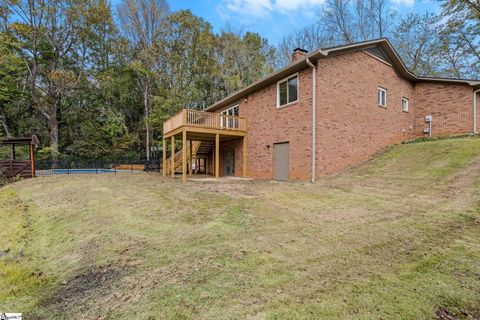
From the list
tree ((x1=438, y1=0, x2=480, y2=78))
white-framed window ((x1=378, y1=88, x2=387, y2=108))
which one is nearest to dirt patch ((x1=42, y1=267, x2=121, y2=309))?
white-framed window ((x1=378, y1=88, x2=387, y2=108))

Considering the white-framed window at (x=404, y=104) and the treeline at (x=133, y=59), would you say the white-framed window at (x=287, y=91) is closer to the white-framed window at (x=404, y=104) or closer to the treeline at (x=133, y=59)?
the white-framed window at (x=404, y=104)

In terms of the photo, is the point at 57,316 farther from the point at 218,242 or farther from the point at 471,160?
the point at 471,160

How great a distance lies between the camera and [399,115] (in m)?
14.4

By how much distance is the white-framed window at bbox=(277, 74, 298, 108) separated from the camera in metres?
11.6

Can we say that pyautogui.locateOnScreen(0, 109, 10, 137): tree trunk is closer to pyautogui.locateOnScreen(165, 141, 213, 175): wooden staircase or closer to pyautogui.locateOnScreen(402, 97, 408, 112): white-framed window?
pyautogui.locateOnScreen(165, 141, 213, 175): wooden staircase

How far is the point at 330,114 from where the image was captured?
10.9 meters

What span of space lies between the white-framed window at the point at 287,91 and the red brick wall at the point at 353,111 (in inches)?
54.4

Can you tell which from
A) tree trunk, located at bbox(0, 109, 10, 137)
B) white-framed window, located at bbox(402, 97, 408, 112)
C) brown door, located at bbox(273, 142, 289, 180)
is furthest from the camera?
tree trunk, located at bbox(0, 109, 10, 137)

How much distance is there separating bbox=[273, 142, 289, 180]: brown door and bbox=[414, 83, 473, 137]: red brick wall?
9.58 metres

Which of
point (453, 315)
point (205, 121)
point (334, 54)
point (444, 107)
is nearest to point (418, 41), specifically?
point (444, 107)

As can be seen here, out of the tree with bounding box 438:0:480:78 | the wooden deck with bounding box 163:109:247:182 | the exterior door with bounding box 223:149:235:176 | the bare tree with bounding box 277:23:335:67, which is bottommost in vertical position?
Answer: the exterior door with bounding box 223:149:235:176

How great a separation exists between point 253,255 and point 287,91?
9.78 meters

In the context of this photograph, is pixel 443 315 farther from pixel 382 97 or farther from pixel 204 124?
pixel 382 97

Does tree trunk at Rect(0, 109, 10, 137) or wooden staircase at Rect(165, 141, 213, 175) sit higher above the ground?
tree trunk at Rect(0, 109, 10, 137)
